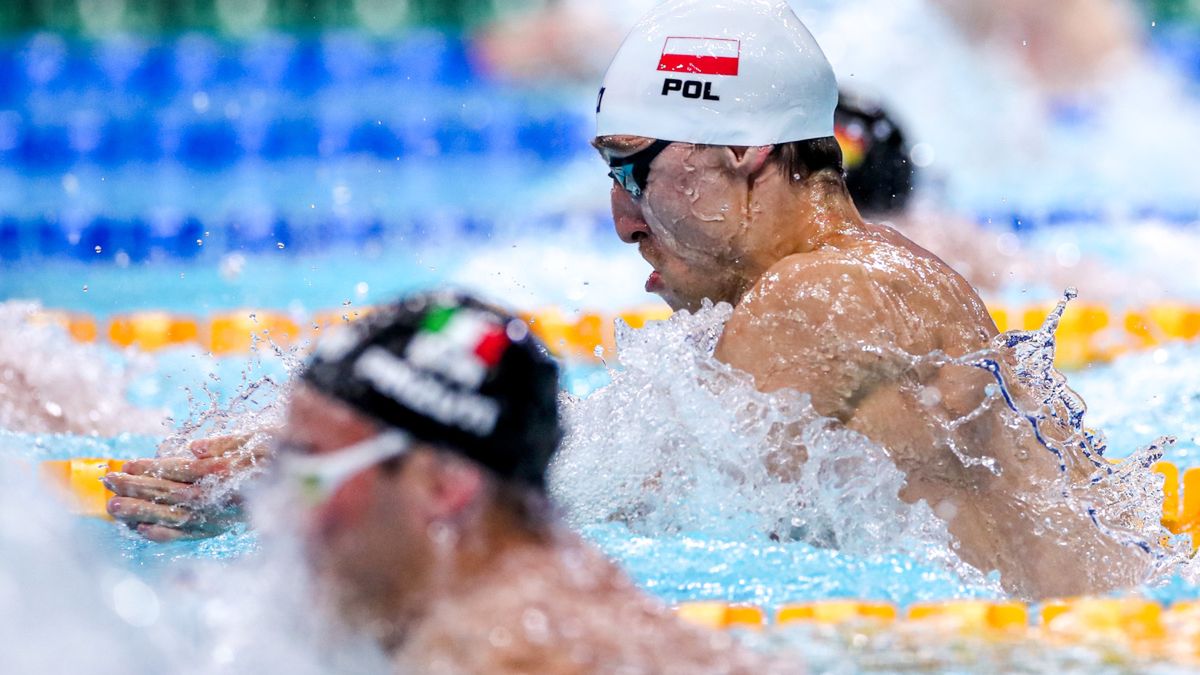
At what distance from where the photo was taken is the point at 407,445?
4.81 ft

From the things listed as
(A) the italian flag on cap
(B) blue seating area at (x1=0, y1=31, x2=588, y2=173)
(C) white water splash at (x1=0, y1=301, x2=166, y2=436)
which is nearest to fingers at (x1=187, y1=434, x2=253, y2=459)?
(A) the italian flag on cap

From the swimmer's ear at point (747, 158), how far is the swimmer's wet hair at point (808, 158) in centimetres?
2

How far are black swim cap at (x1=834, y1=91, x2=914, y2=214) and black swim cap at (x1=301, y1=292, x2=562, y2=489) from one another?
3.51 meters

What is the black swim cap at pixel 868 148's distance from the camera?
4965mm

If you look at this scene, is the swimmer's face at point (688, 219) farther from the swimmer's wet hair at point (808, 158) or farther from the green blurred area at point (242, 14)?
the green blurred area at point (242, 14)

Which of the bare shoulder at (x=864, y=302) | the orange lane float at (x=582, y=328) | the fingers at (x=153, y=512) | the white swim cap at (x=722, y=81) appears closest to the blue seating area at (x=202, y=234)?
the orange lane float at (x=582, y=328)

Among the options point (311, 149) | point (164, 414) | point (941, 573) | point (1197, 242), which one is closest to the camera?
point (941, 573)

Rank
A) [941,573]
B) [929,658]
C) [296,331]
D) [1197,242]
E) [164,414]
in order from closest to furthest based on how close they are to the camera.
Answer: [929,658]
[941,573]
[164,414]
[296,331]
[1197,242]

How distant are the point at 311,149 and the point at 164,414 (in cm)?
551

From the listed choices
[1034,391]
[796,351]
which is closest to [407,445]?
[796,351]

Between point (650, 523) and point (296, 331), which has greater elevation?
point (650, 523)

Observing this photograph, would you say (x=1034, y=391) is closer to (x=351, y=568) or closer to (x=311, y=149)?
(x=351, y=568)

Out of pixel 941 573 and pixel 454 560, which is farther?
pixel 941 573

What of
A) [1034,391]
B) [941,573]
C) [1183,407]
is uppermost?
[1034,391]
